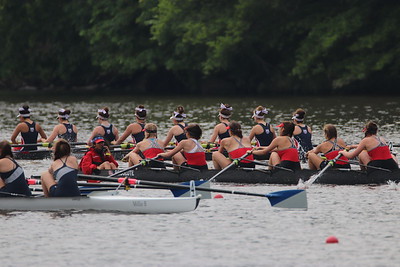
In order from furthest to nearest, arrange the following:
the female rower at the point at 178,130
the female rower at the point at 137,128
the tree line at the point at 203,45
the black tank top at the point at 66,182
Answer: the tree line at the point at 203,45
the female rower at the point at 137,128
the female rower at the point at 178,130
the black tank top at the point at 66,182

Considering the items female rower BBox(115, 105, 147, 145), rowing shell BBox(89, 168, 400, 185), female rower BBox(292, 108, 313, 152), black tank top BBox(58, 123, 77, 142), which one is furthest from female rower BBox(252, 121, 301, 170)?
black tank top BBox(58, 123, 77, 142)

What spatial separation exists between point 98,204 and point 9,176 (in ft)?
5.08

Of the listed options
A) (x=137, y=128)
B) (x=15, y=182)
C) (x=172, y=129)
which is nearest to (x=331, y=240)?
(x=15, y=182)

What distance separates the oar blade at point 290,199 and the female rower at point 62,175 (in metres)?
3.22

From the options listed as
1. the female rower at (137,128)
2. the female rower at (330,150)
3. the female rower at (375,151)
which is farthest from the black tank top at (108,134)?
the female rower at (375,151)

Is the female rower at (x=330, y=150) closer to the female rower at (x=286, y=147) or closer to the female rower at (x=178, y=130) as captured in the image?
the female rower at (x=286, y=147)

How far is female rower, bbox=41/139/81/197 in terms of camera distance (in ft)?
50.3

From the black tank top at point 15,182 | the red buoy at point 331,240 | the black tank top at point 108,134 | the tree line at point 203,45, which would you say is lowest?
the red buoy at point 331,240

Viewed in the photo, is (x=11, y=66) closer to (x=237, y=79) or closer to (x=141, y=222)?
(x=237, y=79)

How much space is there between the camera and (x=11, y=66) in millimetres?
67375

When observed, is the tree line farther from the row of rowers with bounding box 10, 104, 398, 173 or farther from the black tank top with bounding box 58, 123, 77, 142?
the row of rowers with bounding box 10, 104, 398, 173

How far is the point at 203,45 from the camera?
186ft

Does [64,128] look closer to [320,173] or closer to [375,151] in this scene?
[320,173]

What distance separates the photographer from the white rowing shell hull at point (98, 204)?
1545cm
